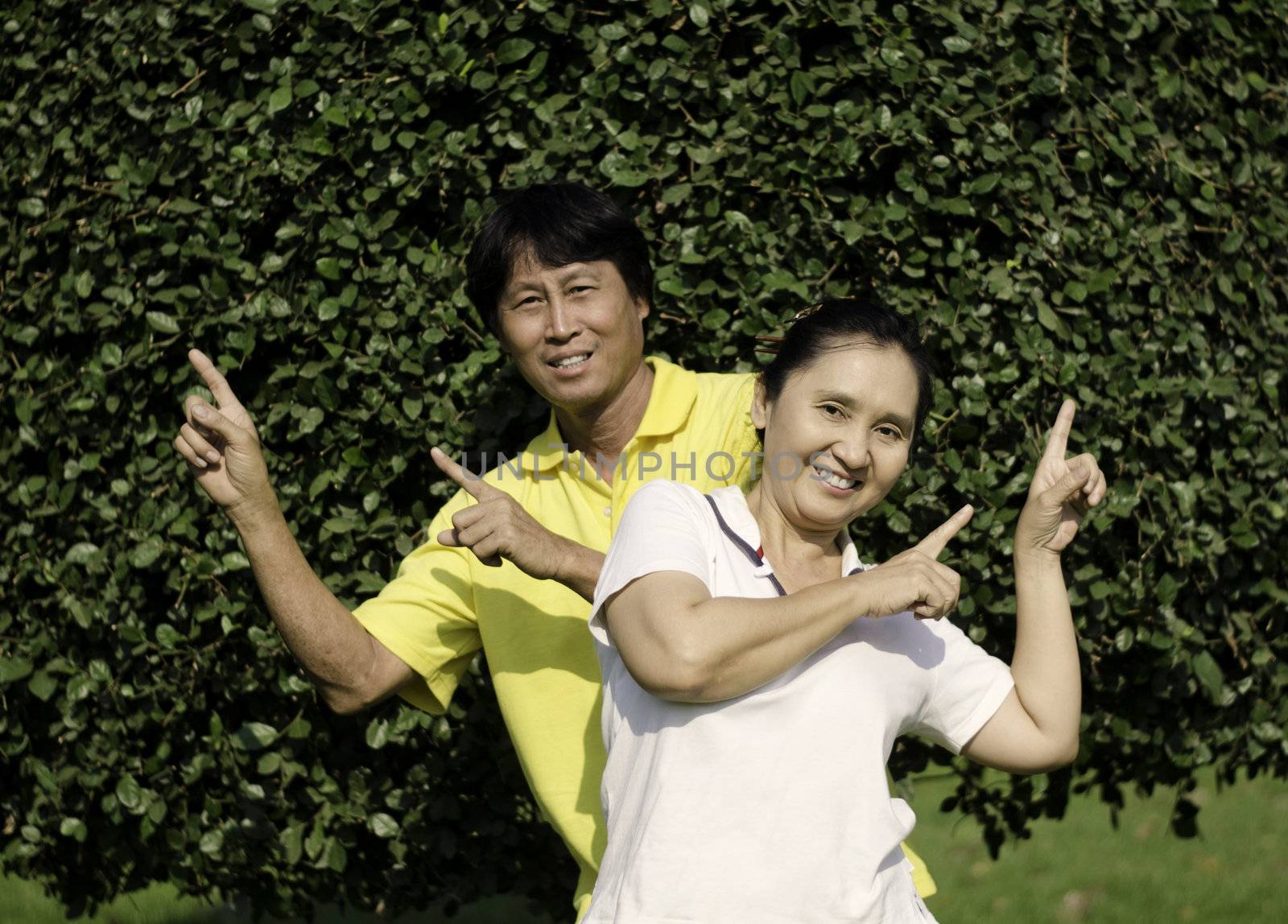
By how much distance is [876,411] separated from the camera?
2.27 m

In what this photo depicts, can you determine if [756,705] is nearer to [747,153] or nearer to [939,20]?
[747,153]

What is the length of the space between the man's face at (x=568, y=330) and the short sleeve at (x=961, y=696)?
928mm

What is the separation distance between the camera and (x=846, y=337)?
7.55 ft

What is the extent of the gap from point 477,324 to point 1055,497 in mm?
1584

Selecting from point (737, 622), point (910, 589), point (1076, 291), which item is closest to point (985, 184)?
point (1076, 291)

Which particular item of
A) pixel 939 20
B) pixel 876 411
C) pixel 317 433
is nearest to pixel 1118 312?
pixel 939 20

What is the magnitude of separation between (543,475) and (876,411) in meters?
0.94

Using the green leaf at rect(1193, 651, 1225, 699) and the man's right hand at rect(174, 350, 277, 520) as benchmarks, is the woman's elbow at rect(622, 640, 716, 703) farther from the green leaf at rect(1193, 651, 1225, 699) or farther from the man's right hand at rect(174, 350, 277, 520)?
the green leaf at rect(1193, 651, 1225, 699)

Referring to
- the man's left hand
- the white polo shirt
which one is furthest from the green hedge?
the white polo shirt

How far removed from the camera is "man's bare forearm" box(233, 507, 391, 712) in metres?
2.55

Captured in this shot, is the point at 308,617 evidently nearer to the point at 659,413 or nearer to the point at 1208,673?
the point at 659,413

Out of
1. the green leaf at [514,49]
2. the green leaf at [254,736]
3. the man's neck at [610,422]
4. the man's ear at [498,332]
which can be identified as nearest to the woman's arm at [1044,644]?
the man's neck at [610,422]

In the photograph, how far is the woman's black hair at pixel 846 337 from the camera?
2.31 meters

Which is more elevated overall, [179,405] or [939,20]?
[939,20]
